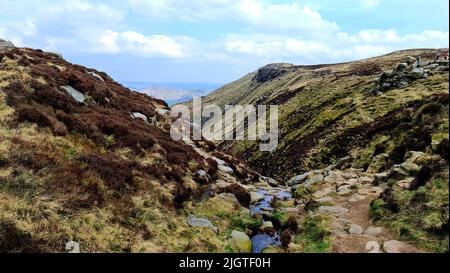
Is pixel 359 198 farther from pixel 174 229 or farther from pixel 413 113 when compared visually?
pixel 413 113

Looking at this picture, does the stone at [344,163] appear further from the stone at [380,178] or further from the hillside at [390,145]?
the stone at [380,178]

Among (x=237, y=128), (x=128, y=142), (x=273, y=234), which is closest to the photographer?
(x=273, y=234)

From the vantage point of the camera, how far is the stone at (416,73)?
4466 cm

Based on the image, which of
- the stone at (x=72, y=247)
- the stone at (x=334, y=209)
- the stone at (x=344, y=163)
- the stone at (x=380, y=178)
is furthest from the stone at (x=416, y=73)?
the stone at (x=72, y=247)

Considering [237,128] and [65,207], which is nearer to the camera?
[65,207]

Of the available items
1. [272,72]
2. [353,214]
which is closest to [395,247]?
[353,214]

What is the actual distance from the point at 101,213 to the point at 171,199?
4415 millimetres

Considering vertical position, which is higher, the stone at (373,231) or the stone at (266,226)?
the stone at (373,231)

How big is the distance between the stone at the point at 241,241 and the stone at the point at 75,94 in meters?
15.4

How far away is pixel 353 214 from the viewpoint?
1769 centimetres

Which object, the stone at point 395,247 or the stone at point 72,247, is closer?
the stone at point 72,247

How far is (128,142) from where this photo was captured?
859 inches

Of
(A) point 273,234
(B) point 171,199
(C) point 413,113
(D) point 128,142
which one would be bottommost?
(A) point 273,234

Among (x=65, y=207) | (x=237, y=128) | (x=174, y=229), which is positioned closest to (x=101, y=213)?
(x=65, y=207)
